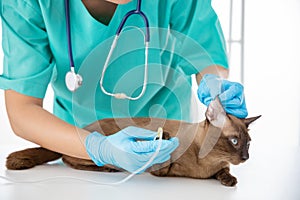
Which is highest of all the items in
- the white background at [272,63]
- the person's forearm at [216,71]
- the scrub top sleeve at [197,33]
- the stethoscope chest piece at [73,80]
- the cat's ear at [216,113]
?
the scrub top sleeve at [197,33]

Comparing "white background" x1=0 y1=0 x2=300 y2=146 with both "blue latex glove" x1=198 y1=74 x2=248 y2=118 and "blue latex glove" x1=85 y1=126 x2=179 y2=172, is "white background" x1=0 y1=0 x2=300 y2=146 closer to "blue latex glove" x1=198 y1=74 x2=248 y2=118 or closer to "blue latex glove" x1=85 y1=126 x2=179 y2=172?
"blue latex glove" x1=198 y1=74 x2=248 y2=118

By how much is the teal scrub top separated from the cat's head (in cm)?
15

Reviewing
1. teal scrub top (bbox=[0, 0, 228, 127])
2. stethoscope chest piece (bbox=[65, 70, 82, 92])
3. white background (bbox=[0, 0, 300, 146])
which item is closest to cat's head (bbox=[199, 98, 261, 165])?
teal scrub top (bbox=[0, 0, 228, 127])

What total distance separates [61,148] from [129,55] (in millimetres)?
Result: 270

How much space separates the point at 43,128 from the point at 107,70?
206 mm

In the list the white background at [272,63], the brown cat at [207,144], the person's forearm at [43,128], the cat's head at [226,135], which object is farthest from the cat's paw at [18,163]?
the white background at [272,63]

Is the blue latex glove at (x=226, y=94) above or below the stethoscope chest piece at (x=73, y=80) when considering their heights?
below

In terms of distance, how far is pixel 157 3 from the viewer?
1.09 meters

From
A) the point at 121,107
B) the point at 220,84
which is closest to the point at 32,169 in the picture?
the point at 121,107

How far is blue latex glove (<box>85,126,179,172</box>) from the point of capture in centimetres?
85

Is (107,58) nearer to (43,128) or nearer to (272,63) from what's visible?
(43,128)

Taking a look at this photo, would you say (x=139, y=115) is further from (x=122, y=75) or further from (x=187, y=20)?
(x=187, y=20)

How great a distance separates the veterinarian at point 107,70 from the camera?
3.08 ft

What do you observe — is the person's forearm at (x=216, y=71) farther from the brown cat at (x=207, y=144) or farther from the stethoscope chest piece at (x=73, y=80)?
the stethoscope chest piece at (x=73, y=80)
